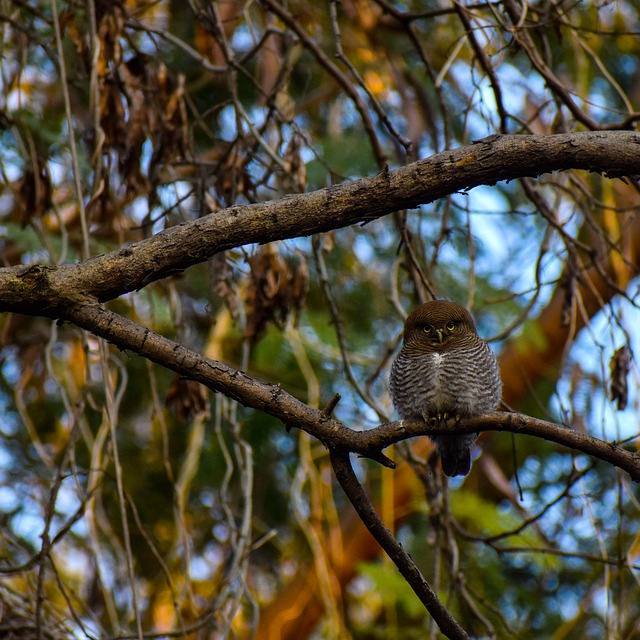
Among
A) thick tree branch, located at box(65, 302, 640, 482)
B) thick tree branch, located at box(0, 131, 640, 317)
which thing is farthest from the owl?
thick tree branch, located at box(0, 131, 640, 317)

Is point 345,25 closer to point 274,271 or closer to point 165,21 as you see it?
point 165,21

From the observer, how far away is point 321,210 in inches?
85.8

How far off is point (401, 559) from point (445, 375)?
113 cm

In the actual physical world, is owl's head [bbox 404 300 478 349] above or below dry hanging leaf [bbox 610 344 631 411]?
above

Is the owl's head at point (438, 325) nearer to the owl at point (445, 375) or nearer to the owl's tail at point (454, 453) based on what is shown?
the owl at point (445, 375)

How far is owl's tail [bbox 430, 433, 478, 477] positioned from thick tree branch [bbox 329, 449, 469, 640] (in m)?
1.20

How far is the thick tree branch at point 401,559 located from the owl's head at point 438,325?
1196mm

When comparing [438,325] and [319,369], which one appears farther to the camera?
[319,369]

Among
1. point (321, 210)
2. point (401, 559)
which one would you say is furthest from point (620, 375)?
point (321, 210)

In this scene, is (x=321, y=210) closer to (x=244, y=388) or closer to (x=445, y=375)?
(x=244, y=388)

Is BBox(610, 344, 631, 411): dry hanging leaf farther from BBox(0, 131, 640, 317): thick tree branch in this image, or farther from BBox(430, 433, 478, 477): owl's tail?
BBox(0, 131, 640, 317): thick tree branch

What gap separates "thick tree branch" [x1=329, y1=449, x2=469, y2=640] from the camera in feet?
7.07

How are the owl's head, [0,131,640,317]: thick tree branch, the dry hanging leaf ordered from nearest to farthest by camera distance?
[0,131,640,317]: thick tree branch
the dry hanging leaf
the owl's head

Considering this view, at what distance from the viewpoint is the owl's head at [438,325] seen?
329 cm
